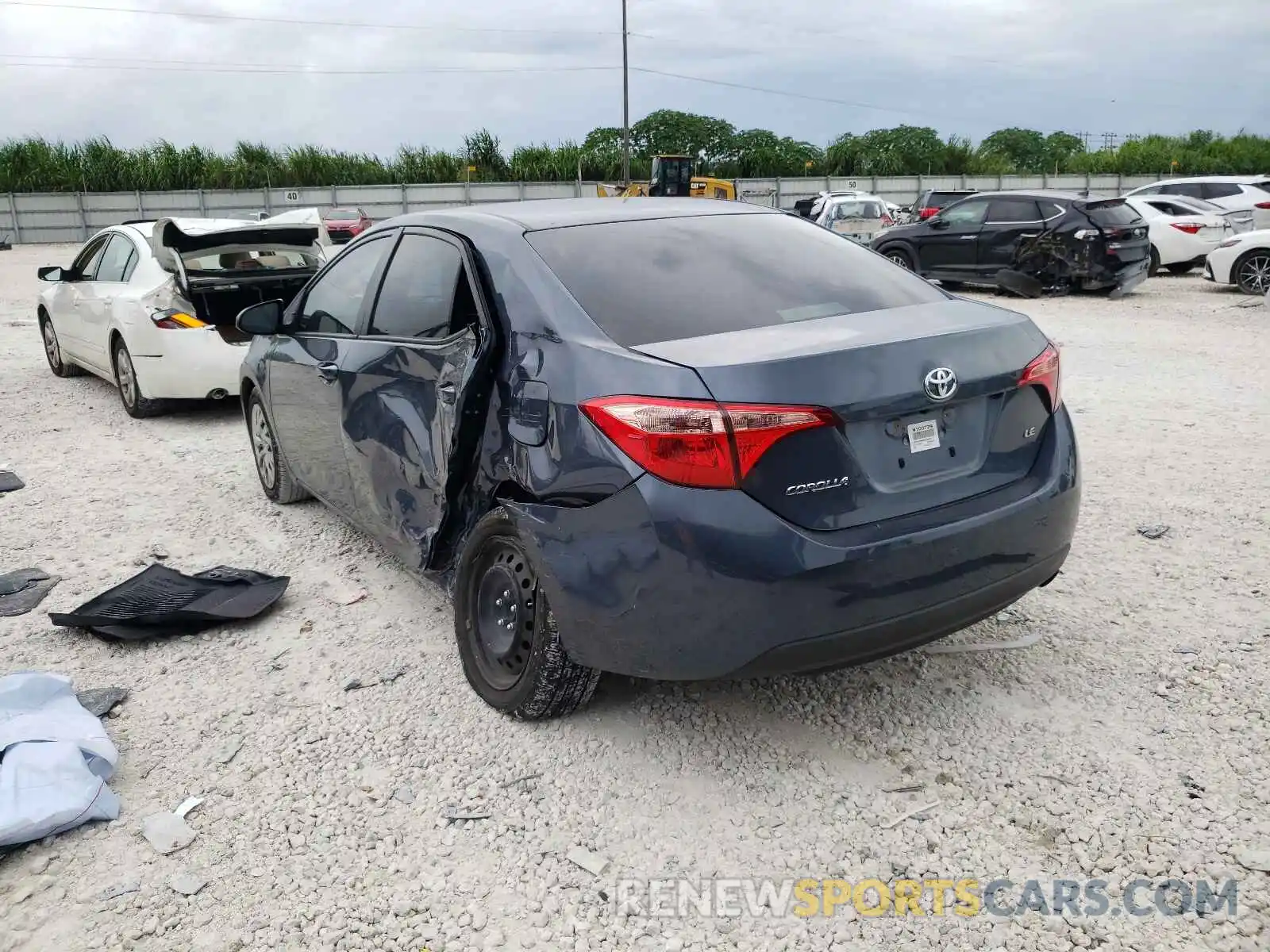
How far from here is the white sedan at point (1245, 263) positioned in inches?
588

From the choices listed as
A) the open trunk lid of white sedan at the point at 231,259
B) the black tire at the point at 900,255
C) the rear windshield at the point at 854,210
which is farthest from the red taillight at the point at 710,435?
the rear windshield at the point at 854,210

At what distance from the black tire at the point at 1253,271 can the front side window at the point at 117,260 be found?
578 inches

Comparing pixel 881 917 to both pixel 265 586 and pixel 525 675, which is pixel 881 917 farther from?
pixel 265 586

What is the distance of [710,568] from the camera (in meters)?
2.69

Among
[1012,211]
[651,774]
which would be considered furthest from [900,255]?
[651,774]

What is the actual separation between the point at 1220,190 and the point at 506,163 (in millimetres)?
39543

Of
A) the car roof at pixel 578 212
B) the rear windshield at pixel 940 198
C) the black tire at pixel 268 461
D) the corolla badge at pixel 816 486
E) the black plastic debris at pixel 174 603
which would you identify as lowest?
the black plastic debris at pixel 174 603

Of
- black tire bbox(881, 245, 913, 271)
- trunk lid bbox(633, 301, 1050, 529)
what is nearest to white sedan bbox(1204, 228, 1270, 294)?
black tire bbox(881, 245, 913, 271)

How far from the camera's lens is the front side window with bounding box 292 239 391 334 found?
4.47 metres

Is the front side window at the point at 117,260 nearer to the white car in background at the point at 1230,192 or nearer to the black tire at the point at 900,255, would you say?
the black tire at the point at 900,255

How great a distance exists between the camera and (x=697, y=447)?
105 inches

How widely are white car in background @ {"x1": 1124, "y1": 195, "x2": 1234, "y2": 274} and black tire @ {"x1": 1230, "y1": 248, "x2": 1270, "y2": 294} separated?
2280mm

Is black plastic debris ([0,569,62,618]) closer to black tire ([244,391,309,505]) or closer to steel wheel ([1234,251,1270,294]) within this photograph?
black tire ([244,391,309,505])

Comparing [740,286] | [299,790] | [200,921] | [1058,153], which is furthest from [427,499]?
[1058,153]
